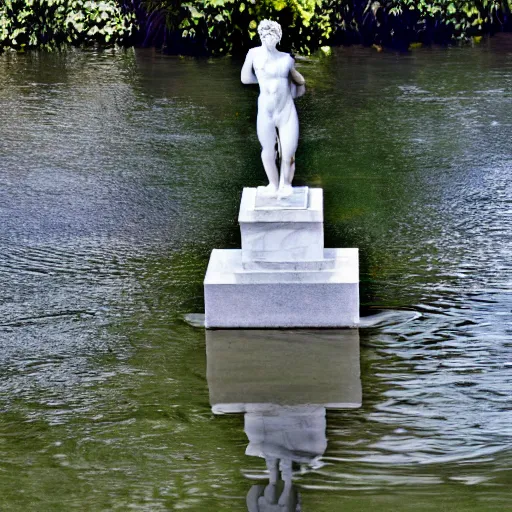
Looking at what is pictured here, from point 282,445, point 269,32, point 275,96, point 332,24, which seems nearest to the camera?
point 282,445

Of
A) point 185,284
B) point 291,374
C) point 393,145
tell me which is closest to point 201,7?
point 393,145

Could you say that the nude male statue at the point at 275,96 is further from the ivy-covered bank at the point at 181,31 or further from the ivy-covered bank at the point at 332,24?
the ivy-covered bank at the point at 181,31

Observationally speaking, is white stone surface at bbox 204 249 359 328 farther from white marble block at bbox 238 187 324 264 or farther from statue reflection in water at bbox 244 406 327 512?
statue reflection in water at bbox 244 406 327 512

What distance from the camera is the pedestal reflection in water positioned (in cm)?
698

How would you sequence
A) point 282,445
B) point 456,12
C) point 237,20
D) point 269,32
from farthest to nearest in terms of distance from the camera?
point 456,12 → point 237,20 → point 269,32 → point 282,445

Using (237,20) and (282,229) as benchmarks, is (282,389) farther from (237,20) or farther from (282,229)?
(237,20)

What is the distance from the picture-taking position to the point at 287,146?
895 centimetres

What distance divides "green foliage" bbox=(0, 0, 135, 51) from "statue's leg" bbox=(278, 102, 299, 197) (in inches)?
523

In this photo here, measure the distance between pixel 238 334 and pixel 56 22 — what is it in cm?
1401


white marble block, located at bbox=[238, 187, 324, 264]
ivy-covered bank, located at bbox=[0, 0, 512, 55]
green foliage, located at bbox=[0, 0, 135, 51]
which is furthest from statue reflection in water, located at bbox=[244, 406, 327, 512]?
green foliage, located at bbox=[0, 0, 135, 51]

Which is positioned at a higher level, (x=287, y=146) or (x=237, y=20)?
(x=237, y=20)

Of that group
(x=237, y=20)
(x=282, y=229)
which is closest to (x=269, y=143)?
(x=282, y=229)

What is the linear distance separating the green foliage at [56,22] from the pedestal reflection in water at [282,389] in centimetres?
1367

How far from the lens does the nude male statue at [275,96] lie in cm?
872
